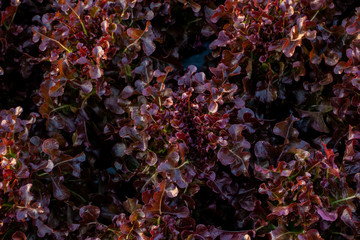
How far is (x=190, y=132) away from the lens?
1.97 meters

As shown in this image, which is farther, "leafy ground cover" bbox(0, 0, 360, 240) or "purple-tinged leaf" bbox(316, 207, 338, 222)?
"leafy ground cover" bbox(0, 0, 360, 240)

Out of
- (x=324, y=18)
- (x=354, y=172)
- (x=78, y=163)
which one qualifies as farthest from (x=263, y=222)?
(x=324, y=18)

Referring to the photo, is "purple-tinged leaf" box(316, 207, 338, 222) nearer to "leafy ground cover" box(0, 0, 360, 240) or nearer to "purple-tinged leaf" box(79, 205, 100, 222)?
"leafy ground cover" box(0, 0, 360, 240)

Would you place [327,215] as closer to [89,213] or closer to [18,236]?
[89,213]

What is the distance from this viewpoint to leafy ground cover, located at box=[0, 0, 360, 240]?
1.82m

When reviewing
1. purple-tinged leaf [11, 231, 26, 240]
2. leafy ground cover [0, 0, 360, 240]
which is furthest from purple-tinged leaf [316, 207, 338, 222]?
purple-tinged leaf [11, 231, 26, 240]

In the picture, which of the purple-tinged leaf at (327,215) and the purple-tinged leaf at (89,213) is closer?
the purple-tinged leaf at (327,215)

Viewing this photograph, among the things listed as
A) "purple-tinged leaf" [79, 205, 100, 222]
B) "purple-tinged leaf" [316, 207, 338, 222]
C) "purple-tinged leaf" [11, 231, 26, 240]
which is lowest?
"purple-tinged leaf" [79, 205, 100, 222]

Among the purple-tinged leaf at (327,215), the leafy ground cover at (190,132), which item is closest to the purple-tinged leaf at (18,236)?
the leafy ground cover at (190,132)

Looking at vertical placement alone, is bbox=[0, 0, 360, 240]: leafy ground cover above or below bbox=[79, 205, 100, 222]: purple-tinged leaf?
above

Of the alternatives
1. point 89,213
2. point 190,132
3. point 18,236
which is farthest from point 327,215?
point 18,236

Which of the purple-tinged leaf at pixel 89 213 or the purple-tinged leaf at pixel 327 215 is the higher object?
the purple-tinged leaf at pixel 327 215

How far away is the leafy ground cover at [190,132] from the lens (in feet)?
5.96

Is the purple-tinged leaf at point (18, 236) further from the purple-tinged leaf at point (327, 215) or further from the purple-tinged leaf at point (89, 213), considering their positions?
the purple-tinged leaf at point (327, 215)
